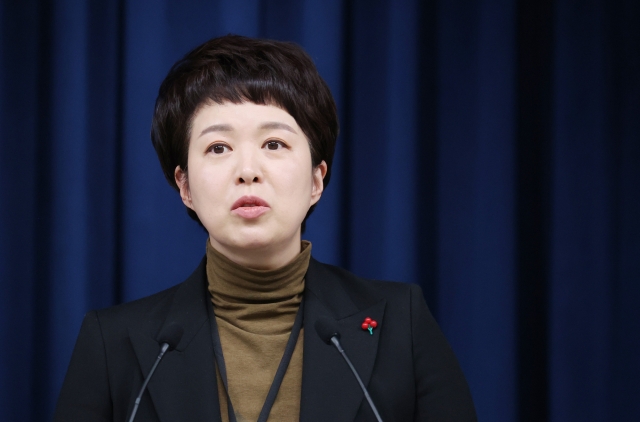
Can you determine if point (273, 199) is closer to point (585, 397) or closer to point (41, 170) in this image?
point (41, 170)

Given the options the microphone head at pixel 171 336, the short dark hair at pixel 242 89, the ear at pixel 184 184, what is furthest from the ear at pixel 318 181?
the microphone head at pixel 171 336

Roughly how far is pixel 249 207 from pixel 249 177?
5 cm

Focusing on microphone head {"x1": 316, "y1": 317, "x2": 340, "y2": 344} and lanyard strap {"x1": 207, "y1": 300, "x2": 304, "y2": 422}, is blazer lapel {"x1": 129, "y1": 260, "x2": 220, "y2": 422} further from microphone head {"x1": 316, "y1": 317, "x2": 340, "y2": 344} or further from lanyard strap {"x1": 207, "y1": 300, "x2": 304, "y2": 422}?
microphone head {"x1": 316, "y1": 317, "x2": 340, "y2": 344}

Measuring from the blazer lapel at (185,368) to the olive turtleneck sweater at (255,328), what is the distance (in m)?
0.04

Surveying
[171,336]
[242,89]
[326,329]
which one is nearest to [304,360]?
[326,329]

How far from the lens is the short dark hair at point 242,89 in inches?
44.1

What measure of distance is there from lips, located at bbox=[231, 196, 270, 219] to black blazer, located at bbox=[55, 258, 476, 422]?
0.68 ft

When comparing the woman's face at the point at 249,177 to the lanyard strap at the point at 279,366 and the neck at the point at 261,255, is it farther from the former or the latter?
the lanyard strap at the point at 279,366

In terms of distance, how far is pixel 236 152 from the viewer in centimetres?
108

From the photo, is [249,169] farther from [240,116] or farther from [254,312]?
[254,312]

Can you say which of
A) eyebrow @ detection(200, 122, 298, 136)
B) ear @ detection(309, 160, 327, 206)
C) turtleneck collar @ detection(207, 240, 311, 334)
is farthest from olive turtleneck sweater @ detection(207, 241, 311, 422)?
eyebrow @ detection(200, 122, 298, 136)

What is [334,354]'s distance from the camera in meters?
1.10

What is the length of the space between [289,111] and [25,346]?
2.91ft

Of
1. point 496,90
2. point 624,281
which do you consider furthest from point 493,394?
point 496,90
